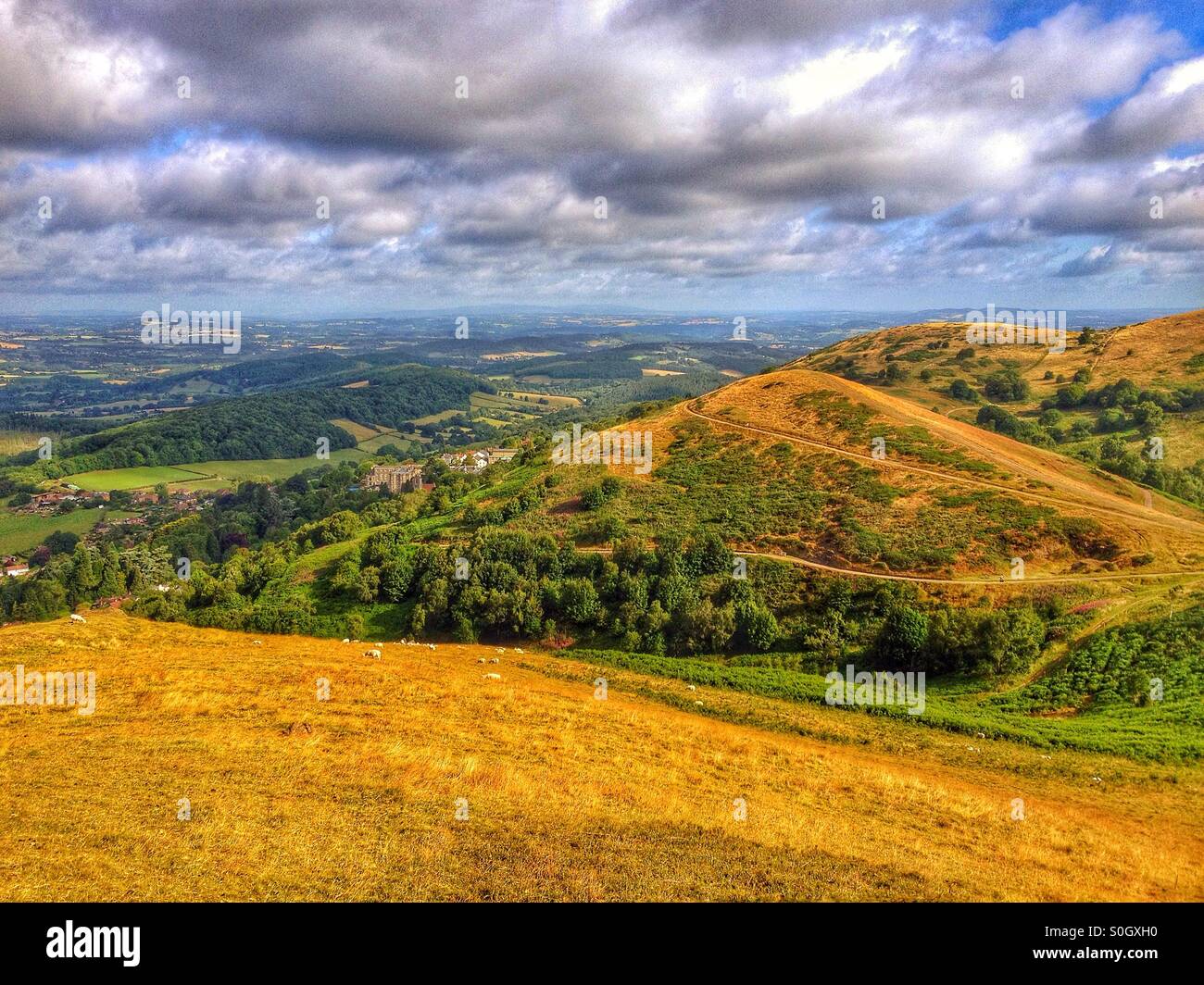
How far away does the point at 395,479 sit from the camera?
11719 centimetres

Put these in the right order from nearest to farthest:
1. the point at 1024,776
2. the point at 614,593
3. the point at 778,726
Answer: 1. the point at 1024,776
2. the point at 778,726
3. the point at 614,593

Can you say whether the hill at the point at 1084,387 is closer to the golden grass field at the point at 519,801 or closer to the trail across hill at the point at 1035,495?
the trail across hill at the point at 1035,495

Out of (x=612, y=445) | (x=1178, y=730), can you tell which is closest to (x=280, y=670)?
(x=1178, y=730)

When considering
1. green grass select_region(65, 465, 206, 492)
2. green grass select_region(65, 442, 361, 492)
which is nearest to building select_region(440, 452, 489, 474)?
green grass select_region(65, 442, 361, 492)

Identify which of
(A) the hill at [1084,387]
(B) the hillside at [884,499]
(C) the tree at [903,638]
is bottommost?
(C) the tree at [903,638]

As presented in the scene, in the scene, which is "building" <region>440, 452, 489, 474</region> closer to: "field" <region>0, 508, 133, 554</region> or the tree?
"field" <region>0, 508, 133, 554</region>

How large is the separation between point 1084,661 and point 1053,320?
3588 inches

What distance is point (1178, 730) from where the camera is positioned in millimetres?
25781

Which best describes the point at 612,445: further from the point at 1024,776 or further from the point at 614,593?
the point at 1024,776

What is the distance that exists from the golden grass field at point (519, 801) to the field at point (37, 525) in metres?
95.6

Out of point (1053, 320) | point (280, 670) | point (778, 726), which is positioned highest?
point (1053, 320)

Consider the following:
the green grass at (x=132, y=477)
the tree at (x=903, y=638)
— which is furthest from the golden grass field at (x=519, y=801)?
the green grass at (x=132, y=477)

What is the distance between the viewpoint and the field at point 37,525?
103000 millimetres
